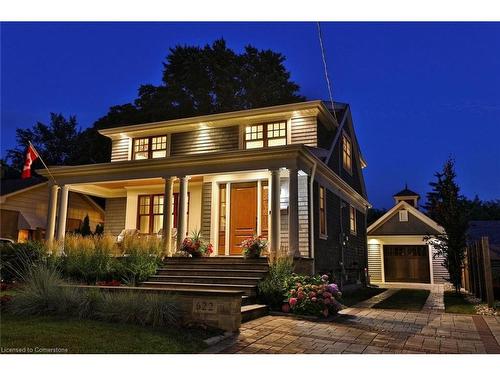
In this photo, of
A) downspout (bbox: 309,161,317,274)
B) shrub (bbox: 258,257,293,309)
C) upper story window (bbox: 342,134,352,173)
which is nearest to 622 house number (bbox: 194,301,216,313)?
shrub (bbox: 258,257,293,309)

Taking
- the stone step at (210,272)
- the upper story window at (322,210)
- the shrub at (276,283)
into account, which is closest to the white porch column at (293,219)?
the shrub at (276,283)

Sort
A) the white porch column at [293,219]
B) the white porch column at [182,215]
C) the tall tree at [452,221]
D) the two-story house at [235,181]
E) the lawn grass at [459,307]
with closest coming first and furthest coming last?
the lawn grass at [459,307]
the white porch column at [293,219]
the two-story house at [235,181]
the white porch column at [182,215]
the tall tree at [452,221]

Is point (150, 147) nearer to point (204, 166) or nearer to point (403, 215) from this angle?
point (204, 166)

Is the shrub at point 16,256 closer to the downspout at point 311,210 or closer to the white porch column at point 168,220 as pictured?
the white porch column at point 168,220

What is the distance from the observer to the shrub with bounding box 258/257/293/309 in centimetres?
805

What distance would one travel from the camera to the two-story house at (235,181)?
10.7 metres

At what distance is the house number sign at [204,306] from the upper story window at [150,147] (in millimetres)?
9056

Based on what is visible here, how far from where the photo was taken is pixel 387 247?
22.9m

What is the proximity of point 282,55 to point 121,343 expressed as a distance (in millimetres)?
28663

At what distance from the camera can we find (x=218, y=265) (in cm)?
966

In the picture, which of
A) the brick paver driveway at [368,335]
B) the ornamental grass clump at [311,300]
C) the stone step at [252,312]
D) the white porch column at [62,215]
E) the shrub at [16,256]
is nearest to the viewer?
the brick paver driveway at [368,335]

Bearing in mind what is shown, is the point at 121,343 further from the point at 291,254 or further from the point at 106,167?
the point at 106,167

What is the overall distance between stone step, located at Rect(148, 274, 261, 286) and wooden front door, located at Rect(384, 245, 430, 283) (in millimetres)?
16115
